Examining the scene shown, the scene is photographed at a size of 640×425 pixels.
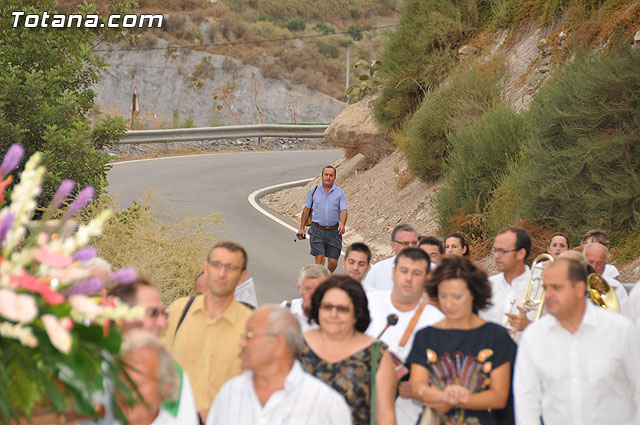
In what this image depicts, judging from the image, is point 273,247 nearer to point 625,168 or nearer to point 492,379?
point 625,168

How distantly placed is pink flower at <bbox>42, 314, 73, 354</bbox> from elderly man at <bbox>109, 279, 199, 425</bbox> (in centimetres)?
97

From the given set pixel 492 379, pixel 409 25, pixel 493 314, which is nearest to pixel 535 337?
pixel 492 379

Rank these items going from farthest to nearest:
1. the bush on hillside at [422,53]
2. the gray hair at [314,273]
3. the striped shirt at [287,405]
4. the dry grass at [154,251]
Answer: the bush on hillside at [422,53] < the dry grass at [154,251] < the gray hair at [314,273] < the striped shirt at [287,405]

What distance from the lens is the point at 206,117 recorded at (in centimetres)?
5225

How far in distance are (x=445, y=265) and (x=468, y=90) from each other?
1411cm

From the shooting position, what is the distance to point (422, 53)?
22.5 m

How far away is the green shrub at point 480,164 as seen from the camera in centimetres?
1549

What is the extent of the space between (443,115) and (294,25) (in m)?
50.6

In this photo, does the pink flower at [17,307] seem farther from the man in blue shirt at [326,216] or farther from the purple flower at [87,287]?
the man in blue shirt at [326,216]

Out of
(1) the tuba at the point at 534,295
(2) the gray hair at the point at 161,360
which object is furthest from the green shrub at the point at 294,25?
(2) the gray hair at the point at 161,360

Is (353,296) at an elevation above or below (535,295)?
below

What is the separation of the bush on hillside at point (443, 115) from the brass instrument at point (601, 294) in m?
11.9

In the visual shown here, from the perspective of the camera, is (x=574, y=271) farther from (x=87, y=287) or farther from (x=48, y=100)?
(x=48, y=100)


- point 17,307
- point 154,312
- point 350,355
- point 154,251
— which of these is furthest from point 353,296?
point 154,251
